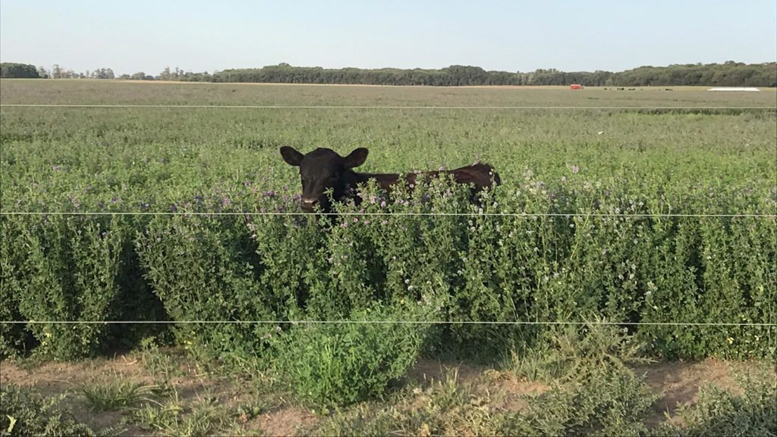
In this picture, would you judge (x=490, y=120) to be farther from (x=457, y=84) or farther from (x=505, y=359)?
(x=505, y=359)

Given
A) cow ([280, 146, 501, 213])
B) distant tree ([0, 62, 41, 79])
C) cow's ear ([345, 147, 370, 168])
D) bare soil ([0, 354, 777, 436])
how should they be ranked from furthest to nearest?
distant tree ([0, 62, 41, 79])
cow's ear ([345, 147, 370, 168])
cow ([280, 146, 501, 213])
bare soil ([0, 354, 777, 436])

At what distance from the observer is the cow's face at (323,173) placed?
5.56 meters

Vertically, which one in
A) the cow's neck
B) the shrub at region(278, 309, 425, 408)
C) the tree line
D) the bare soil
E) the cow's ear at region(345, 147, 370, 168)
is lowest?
the bare soil

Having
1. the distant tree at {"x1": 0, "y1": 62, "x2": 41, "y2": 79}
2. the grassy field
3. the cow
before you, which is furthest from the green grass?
the distant tree at {"x1": 0, "y1": 62, "x2": 41, "y2": 79}

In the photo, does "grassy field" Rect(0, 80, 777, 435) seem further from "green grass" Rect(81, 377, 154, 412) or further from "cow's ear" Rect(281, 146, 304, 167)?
"cow's ear" Rect(281, 146, 304, 167)

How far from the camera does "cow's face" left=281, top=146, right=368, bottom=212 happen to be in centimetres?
556

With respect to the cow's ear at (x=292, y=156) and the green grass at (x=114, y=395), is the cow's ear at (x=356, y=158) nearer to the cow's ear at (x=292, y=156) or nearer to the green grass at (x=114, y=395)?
the cow's ear at (x=292, y=156)

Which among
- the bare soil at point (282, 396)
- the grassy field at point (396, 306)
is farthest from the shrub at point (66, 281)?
the bare soil at point (282, 396)

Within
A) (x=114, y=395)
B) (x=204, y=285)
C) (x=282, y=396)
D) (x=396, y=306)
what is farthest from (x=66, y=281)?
(x=396, y=306)

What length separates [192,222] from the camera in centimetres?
469

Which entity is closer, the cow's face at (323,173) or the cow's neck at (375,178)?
the cow's face at (323,173)

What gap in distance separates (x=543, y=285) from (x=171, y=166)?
30.7ft

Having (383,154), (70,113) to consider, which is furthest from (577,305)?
(70,113)

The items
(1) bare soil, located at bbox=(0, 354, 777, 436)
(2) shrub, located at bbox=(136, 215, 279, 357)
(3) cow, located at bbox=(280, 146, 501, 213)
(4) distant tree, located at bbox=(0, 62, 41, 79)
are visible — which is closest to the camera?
(1) bare soil, located at bbox=(0, 354, 777, 436)
